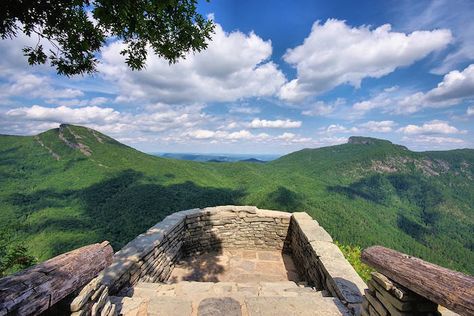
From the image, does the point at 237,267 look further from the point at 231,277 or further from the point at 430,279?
the point at 430,279

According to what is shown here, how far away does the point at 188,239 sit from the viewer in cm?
662

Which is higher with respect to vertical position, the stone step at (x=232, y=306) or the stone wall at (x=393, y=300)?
the stone wall at (x=393, y=300)

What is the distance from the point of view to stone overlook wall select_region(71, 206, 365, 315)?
135 inches

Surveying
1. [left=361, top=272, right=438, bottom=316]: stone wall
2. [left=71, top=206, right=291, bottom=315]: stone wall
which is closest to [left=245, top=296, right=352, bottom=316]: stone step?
[left=361, top=272, right=438, bottom=316]: stone wall

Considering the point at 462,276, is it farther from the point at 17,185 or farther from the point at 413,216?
the point at 413,216

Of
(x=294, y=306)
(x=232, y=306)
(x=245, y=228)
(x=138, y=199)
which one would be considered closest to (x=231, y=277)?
(x=245, y=228)

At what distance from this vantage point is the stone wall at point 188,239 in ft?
13.5

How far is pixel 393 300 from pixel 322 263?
2.18m

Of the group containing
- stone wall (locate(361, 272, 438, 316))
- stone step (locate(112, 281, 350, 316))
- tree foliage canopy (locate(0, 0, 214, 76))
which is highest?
A: tree foliage canopy (locate(0, 0, 214, 76))

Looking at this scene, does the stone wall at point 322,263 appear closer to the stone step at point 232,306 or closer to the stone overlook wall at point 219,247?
the stone overlook wall at point 219,247

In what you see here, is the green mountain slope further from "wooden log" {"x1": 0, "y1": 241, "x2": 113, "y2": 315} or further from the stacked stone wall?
"wooden log" {"x1": 0, "y1": 241, "x2": 113, "y2": 315}

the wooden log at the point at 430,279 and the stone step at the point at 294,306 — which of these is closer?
the wooden log at the point at 430,279

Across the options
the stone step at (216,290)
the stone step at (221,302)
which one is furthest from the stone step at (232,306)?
the stone step at (216,290)

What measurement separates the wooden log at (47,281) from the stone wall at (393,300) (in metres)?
2.73
